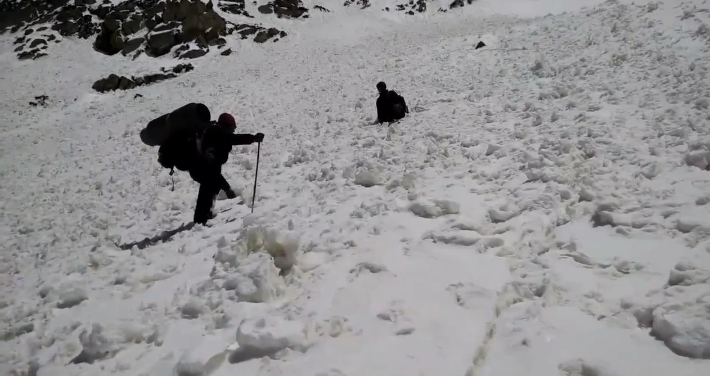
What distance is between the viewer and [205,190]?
6418 millimetres

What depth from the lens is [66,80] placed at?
29719 millimetres

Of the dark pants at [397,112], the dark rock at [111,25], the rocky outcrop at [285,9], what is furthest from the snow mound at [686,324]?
the rocky outcrop at [285,9]

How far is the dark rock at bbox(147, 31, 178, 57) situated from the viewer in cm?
3409

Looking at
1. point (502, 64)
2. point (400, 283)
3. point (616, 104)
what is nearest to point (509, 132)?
point (616, 104)

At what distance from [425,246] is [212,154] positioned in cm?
356

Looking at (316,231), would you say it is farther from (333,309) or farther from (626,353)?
(626,353)

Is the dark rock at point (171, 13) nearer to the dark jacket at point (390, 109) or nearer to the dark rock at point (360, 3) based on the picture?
the dark rock at point (360, 3)

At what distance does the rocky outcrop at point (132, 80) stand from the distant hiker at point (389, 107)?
2511 cm

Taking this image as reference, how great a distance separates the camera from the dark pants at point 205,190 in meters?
6.33

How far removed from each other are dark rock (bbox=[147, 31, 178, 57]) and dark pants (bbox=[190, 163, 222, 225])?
32413 millimetres

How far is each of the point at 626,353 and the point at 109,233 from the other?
7.06 meters

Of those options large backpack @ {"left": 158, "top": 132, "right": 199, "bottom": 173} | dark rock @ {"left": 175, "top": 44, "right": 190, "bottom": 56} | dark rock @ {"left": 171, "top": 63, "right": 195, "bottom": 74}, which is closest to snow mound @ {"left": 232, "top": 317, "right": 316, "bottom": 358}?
large backpack @ {"left": 158, "top": 132, "right": 199, "bottom": 173}

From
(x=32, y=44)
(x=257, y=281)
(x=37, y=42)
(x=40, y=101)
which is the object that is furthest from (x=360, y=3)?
(x=257, y=281)

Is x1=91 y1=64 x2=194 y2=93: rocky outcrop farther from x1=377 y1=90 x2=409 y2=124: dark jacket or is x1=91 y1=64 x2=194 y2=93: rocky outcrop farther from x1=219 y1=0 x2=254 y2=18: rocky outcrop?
x1=377 y1=90 x2=409 y2=124: dark jacket
